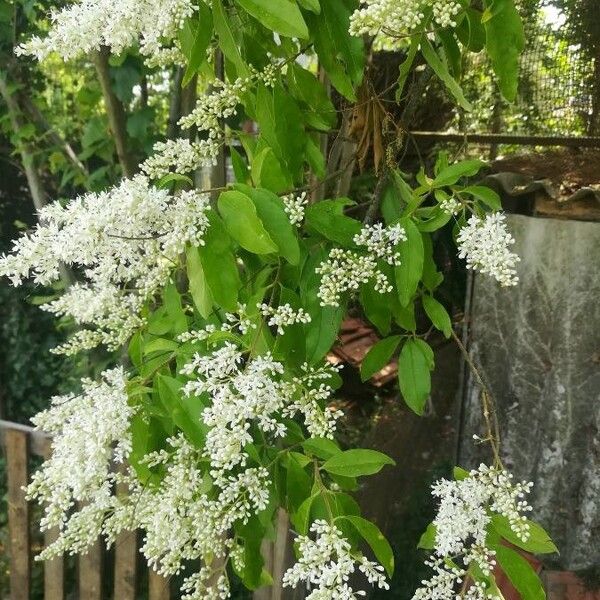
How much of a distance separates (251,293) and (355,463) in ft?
1.01

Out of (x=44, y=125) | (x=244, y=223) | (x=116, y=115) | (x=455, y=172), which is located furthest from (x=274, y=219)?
(x=44, y=125)

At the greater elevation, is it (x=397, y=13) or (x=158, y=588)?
(x=397, y=13)

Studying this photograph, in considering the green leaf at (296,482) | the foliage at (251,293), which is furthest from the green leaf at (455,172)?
the green leaf at (296,482)

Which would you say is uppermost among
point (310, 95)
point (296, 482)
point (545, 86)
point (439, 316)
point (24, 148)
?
point (24, 148)

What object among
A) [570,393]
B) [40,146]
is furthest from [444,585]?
[40,146]

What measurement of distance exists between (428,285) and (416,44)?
0.43 m

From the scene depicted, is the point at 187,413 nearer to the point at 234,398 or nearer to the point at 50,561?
the point at 234,398

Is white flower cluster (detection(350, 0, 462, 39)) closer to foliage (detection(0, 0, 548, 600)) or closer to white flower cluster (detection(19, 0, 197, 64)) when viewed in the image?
foliage (detection(0, 0, 548, 600))

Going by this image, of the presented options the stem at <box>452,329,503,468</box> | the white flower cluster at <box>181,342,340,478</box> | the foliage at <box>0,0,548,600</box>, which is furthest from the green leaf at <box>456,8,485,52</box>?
the white flower cluster at <box>181,342,340,478</box>

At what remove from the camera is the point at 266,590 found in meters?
1.63

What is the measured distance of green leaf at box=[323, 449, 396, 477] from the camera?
0.96 m

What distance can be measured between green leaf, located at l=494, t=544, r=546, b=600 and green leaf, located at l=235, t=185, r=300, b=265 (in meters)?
0.49

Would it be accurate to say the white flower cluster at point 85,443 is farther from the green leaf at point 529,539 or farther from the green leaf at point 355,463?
the green leaf at point 529,539

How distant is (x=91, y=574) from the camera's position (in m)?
1.88
